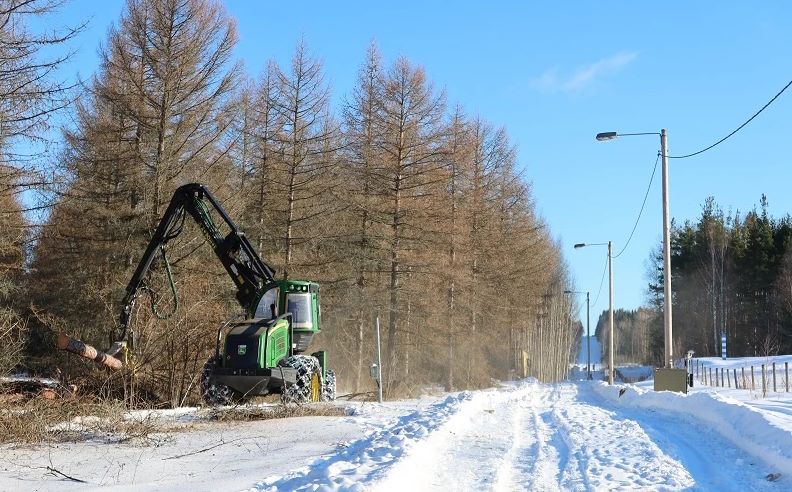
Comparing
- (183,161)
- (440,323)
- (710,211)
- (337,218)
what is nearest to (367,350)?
(440,323)

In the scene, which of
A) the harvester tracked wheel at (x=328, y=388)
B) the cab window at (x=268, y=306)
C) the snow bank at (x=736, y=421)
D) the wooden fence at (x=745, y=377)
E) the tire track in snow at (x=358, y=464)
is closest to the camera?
the tire track in snow at (x=358, y=464)

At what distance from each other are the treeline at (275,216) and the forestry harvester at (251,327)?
1199 mm

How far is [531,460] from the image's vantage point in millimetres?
10102

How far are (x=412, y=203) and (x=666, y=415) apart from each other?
1835 cm

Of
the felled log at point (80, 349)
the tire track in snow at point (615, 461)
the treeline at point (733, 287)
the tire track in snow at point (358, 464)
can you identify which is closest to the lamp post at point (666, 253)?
the tire track in snow at point (615, 461)

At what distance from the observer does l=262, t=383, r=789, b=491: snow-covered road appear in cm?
820

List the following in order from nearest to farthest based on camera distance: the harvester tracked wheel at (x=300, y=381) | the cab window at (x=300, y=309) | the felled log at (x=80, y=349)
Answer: the felled log at (x=80, y=349)
the harvester tracked wheel at (x=300, y=381)
the cab window at (x=300, y=309)

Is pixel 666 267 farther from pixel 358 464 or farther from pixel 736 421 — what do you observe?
pixel 358 464

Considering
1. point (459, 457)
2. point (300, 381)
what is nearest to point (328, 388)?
point (300, 381)

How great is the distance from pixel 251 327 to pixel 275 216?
16567mm

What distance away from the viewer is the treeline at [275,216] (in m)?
25.0

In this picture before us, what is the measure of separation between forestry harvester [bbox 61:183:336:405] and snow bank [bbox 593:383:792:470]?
8268 millimetres

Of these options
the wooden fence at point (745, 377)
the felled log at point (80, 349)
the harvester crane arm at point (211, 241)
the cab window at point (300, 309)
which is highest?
the harvester crane arm at point (211, 241)

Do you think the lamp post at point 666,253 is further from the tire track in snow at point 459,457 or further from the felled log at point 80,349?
the felled log at point 80,349
